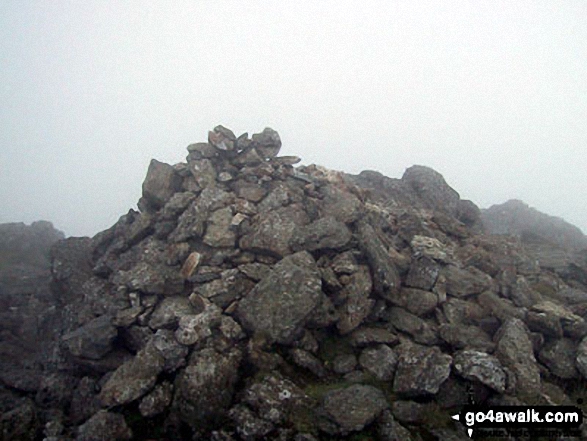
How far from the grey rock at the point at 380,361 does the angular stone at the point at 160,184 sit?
1762 cm

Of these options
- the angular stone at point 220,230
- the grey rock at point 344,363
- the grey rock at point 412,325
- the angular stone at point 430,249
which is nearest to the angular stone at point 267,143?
the angular stone at point 220,230

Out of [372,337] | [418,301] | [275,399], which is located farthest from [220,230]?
[418,301]

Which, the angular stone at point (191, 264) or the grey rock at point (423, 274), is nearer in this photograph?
the grey rock at point (423, 274)

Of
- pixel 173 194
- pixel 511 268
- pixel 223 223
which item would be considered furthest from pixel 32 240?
pixel 511 268

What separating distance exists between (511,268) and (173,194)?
80.4ft

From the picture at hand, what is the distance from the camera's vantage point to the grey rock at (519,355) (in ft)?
54.3

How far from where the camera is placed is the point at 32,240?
53.2 meters

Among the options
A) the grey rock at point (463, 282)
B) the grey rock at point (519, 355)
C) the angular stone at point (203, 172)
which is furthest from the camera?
the angular stone at point (203, 172)

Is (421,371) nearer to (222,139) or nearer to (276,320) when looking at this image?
(276,320)

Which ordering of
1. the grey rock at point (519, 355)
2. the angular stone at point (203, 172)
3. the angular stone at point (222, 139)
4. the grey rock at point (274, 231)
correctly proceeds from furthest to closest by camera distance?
1. the angular stone at point (222, 139)
2. the angular stone at point (203, 172)
3. the grey rock at point (274, 231)
4. the grey rock at point (519, 355)

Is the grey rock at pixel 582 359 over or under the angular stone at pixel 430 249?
under

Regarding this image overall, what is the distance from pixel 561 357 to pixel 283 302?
13859 millimetres

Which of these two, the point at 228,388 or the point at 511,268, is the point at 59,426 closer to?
the point at 228,388

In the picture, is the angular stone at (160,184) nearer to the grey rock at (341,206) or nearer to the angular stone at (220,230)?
the angular stone at (220,230)
